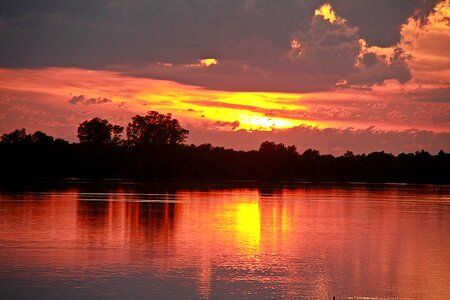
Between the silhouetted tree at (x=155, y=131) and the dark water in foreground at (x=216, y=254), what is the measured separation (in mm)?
93735

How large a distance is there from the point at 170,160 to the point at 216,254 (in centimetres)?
10722

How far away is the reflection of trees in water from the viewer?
34812 millimetres

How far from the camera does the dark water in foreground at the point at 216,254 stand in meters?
22.3

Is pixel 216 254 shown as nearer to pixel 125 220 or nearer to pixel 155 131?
pixel 125 220

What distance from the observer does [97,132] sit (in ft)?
493

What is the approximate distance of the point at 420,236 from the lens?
128ft

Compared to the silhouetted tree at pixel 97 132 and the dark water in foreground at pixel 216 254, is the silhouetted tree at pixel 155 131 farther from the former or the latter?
the dark water in foreground at pixel 216 254

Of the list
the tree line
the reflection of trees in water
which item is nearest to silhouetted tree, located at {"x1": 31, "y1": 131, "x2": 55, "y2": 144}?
the tree line

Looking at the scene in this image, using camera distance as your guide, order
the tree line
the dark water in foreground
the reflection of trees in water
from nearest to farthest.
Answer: the dark water in foreground
the reflection of trees in water
the tree line

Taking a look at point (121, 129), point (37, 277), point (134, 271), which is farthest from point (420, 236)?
point (121, 129)

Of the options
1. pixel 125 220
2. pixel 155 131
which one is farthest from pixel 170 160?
pixel 125 220

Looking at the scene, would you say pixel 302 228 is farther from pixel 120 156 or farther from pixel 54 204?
pixel 120 156

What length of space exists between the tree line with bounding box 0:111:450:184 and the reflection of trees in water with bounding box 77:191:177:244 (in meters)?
72.6

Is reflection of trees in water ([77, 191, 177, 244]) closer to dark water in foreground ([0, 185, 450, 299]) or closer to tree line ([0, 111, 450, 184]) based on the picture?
dark water in foreground ([0, 185, 450, 299])
